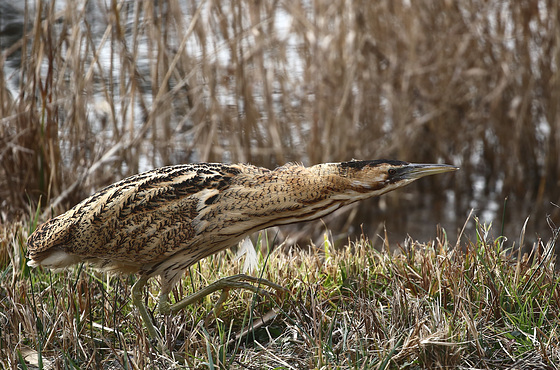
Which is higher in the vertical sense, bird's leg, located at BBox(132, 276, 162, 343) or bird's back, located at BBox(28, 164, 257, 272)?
bird's back, located at BBox(28, 164, 257, 272)

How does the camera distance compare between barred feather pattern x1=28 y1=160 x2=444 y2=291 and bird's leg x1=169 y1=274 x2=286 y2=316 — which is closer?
barred feather pattern x1=28 y1=160 x2=444 y2=291

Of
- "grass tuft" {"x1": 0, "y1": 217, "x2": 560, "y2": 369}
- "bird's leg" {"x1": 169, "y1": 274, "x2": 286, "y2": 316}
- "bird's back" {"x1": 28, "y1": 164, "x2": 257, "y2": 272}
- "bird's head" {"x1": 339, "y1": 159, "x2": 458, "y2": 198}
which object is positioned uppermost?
"bird's head" {"x1": 339, "y1": 159, "x2": 458, "y2": 198}

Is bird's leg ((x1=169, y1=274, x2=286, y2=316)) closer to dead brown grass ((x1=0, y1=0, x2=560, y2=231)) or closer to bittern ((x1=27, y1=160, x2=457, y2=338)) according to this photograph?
bittern ((x1=27, y1=160, x2=457, y2=338))

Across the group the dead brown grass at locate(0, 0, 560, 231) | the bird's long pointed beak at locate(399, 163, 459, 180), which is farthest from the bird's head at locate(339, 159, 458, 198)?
the dead brown grass at locate(0, 0, 560, 231)

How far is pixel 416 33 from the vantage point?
5.16 metres

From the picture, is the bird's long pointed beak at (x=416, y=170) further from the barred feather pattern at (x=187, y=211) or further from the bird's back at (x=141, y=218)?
the bird's back at (x=141, y=218)

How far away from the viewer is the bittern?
2.19 m

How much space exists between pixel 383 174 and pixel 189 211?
591mm

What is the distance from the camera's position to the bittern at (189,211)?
2.19 meters

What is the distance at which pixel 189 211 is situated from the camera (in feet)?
7.47

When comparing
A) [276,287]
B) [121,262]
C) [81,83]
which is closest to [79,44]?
[81,83]

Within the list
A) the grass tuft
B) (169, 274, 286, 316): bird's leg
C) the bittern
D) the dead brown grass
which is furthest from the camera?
the dead brown grass

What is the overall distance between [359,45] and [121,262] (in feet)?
9.05

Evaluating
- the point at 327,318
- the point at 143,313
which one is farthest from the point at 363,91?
the point at 143,313
